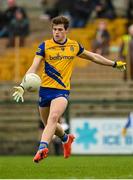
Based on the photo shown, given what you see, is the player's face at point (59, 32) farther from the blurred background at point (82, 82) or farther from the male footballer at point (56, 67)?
the blurred background at point (82, 82)

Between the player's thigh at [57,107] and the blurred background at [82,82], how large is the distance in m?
8.42

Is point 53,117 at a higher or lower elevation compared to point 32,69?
lower

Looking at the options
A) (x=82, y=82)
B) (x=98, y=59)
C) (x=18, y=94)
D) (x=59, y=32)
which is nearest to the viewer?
(x=18, y=94)

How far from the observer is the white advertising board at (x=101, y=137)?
2300 cm

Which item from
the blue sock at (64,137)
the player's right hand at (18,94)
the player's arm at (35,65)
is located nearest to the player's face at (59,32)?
the player's arm at (35,65)

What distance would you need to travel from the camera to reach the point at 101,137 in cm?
2312

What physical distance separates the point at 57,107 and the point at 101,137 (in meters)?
8.69

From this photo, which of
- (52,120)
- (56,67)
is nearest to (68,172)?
(52,120)

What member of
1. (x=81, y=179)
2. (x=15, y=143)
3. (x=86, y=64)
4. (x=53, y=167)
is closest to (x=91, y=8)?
(x=86, y=64)

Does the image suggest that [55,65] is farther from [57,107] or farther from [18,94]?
[18,94]

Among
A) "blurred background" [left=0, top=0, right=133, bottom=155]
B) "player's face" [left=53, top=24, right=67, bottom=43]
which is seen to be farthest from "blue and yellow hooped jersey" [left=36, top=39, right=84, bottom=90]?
"blurred background" [left=0, top=0, right=133, bottom=155]

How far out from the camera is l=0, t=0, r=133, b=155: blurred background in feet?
76.3

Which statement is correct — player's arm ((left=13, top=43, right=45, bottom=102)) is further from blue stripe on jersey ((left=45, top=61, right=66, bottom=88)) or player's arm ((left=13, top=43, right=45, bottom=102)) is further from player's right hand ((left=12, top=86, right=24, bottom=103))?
blue stripe on jersey ((left=45, top=61, right=66, bottom=88))

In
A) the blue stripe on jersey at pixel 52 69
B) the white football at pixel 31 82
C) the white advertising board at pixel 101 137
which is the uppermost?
the blue stripe on jersey at pixel 52 69
